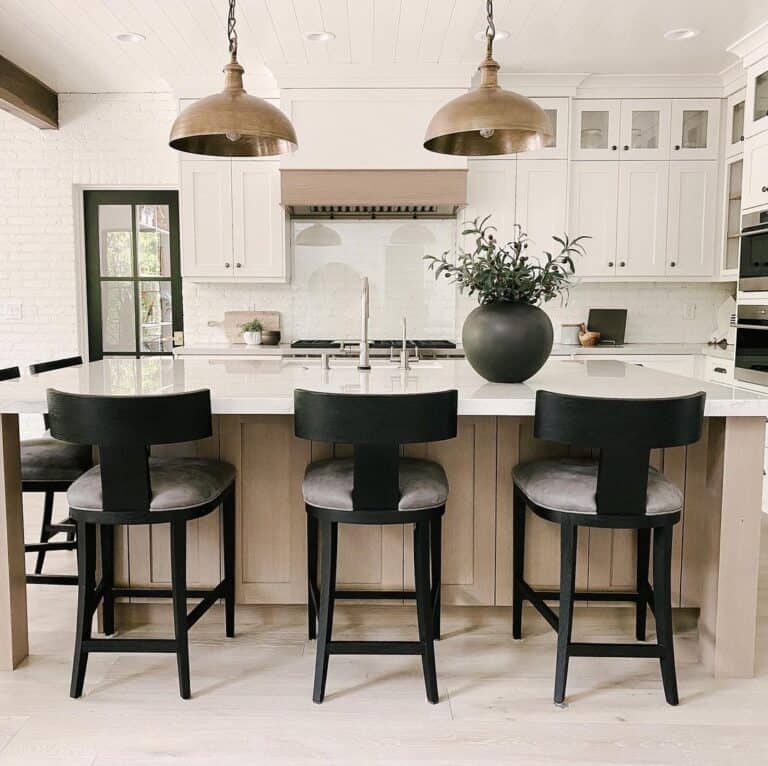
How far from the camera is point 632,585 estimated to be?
2561 millimetres

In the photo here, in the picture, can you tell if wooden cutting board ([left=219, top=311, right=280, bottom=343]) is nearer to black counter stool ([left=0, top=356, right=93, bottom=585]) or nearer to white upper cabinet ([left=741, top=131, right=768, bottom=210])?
black counter stool ([left=0, top=356, right=93, bottom=585])

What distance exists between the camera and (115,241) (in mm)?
5457

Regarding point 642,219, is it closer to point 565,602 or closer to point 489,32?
point 489,32

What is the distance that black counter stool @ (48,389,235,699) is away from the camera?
6.44 feet

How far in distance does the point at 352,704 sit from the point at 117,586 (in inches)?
39.6

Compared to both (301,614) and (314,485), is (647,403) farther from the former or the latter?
(301,614)

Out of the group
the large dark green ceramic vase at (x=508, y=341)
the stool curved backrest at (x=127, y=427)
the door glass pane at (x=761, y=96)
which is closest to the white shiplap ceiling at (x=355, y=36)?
the door glass pane at (x=761, y=96)

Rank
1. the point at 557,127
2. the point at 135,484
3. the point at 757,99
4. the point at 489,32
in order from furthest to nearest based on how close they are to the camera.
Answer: the point at 557,127, the point at 757,99, the point at 489,32, the point at 135,484

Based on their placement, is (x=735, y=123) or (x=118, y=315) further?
(x=118, y=315)

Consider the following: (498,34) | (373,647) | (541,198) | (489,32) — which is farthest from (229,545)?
(541,198)

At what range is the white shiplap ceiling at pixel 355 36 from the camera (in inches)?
149

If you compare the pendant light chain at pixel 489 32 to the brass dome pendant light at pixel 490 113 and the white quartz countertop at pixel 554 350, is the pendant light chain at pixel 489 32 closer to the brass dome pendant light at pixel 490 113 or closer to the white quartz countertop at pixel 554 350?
the brass dome pendant light at pixel 490 113

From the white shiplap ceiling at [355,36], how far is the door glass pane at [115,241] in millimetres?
911

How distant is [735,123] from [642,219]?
0.86m
